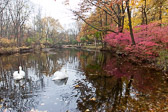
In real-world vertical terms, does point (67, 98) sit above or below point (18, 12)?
below

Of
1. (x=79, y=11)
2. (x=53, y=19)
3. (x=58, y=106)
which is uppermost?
(x=53, y=19)

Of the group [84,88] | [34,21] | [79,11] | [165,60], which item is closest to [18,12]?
[34,21]

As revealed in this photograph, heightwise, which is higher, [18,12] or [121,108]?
[18,12]

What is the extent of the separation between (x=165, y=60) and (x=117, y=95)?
5.12 m

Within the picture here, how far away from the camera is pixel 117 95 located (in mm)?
4156

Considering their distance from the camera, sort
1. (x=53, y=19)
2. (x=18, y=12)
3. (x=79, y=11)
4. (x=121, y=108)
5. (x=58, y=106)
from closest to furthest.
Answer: (x=121, y=108) < (x=58, y=106) < (x=79, y=11) < (x=18, y=12) < (x=53, y=19)

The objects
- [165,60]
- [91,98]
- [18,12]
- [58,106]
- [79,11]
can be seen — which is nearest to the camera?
[58,106]

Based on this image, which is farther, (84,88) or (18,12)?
(18,12)

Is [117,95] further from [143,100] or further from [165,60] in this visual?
[165,60]

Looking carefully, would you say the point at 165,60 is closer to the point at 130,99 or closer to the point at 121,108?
the point at 130,99

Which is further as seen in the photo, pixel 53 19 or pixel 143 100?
pixel 53 19

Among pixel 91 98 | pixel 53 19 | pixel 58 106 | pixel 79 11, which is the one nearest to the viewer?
pixel 58 106

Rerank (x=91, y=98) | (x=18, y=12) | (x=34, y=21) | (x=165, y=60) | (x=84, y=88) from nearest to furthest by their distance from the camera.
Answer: (x=91, y=98), (x=84, y=88), (x=165, y=60), (x=18, y=12), (x=34, y=21)

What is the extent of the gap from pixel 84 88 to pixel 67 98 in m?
1.08
